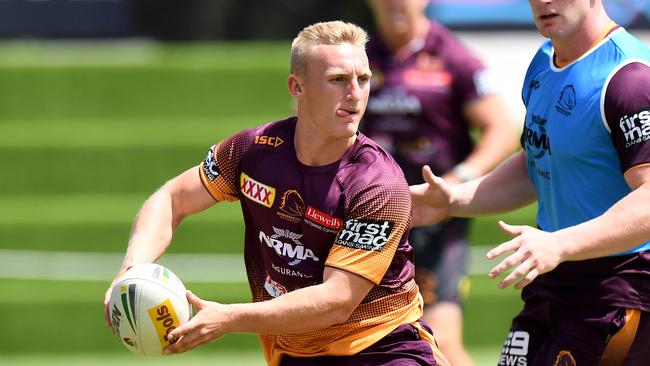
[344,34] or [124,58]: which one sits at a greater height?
[344,34]

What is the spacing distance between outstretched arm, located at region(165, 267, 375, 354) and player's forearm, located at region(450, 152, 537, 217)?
0.87 meters

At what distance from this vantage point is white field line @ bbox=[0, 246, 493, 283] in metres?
9.52

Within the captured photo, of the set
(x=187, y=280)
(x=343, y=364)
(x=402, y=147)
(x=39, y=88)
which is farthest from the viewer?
(x=39, y=88)

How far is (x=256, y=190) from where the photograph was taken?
448 cm

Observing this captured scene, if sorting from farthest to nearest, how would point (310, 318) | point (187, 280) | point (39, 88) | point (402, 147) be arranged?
1. point (39, 88)
2. point (187, 280)
3. point (402, 147)
4. point (310, 318)

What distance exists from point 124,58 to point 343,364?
26.4 ft

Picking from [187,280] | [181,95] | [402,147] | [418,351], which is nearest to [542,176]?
[418,351]

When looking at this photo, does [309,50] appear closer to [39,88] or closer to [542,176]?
[542,176]

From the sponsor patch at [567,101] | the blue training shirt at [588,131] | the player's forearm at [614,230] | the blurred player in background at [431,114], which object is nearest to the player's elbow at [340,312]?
the player's forearm at [614,230]

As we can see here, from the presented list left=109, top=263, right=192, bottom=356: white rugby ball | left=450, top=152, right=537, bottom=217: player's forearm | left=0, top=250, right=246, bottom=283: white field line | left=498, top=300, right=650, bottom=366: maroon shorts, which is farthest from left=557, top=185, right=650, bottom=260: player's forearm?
left=0, top=250, right=246, bottom=283: white field line

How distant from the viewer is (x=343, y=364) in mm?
4422

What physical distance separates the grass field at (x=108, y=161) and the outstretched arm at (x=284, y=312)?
15.4ft

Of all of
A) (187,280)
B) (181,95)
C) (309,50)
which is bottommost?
(187,280)

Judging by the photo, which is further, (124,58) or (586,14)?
(124,58)
